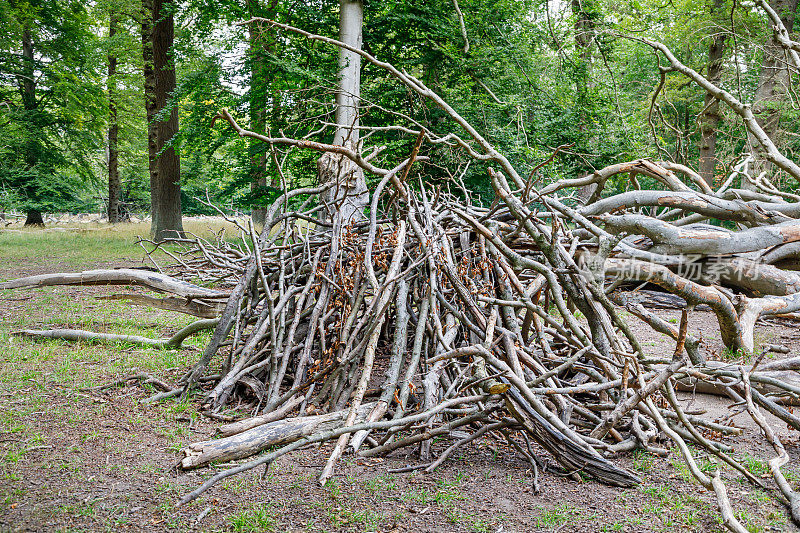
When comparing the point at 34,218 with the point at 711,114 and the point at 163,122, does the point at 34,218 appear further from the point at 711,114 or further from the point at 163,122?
the point at 711,114

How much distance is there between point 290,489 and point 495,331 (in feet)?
5.09

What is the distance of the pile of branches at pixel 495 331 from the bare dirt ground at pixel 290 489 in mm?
113

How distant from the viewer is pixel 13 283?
738 cm

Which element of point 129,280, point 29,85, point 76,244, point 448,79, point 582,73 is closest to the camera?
point 129,280

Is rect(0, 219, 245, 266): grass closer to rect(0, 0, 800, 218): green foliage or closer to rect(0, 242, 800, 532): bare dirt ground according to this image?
rect(0, 0, 800, 218): green foliage

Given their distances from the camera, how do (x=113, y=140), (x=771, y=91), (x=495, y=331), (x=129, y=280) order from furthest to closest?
(x=113, y=140), (x=771, y=91), (x=129, y=280), (x=495, y=331)

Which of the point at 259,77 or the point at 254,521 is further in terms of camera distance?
the point at 259,77

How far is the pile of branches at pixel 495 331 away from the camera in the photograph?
9.33 feet

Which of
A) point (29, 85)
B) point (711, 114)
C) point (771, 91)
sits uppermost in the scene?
point (29, 85)

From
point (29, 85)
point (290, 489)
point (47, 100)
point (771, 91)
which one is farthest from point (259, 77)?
point (29, 85)

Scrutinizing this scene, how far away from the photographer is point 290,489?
2689 mm

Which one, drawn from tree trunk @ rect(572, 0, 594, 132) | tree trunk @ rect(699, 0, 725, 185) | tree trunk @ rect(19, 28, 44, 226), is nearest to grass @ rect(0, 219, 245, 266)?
tree trunk @ rect(19, 28, 44, 226)

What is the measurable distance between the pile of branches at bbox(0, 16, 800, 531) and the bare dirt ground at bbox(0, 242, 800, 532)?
113 mm

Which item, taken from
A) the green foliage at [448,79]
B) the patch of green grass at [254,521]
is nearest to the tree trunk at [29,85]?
the green foliage at [448,79]
